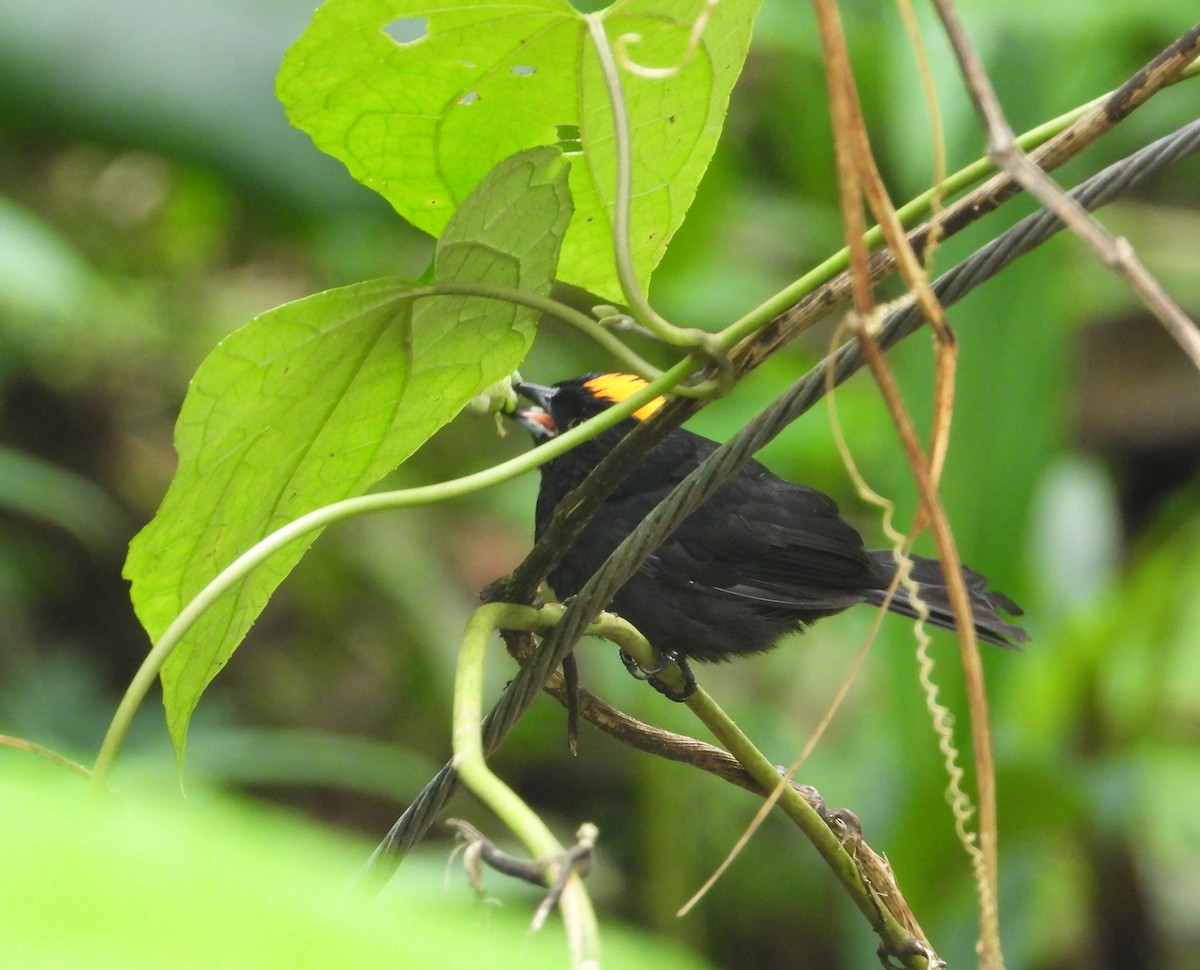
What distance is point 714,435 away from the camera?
3.45 metres

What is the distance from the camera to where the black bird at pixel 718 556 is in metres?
2.32

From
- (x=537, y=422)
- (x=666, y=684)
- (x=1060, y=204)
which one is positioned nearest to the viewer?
(x=1060, y=204)

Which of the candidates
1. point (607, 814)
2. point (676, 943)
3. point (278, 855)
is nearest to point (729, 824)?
point (676, 943)

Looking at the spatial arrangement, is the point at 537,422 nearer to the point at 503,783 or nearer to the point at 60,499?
the point at 503,783

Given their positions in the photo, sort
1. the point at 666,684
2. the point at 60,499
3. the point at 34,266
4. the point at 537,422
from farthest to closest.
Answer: the point at 60,499 → the point at 34,266 → the point at 537,422 → the point at 666,684

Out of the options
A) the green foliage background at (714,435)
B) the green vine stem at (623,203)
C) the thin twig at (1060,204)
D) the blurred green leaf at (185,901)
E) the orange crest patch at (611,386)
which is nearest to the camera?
the blurred green leaf at (185,901)

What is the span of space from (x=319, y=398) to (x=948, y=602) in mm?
1603

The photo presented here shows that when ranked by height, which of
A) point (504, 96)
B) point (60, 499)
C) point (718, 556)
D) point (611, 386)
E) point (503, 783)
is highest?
point (504, 96)

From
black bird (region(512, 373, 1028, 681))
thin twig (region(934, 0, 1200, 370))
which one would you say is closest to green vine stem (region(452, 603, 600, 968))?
thin twig (region(934, 0, 1200, 370))

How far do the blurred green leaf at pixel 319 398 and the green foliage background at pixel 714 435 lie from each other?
1.39m

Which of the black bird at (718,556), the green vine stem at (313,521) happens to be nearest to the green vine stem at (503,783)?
the green vine stem at (313,521)

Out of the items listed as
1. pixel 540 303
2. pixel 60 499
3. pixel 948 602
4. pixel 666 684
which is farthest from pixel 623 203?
pixel 60 499

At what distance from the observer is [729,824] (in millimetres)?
4141

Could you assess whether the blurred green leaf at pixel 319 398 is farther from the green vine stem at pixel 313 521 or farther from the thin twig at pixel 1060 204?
the thin twig at pixel 1060 204
